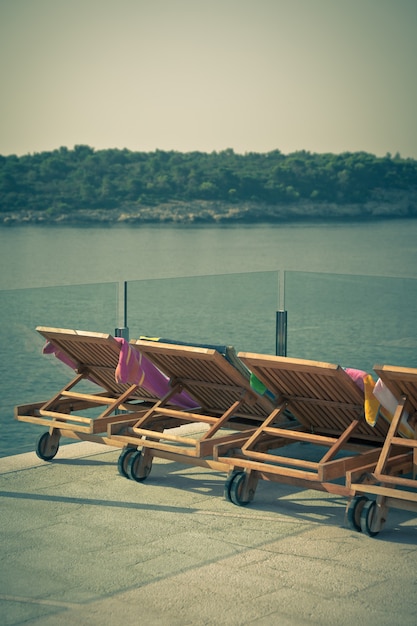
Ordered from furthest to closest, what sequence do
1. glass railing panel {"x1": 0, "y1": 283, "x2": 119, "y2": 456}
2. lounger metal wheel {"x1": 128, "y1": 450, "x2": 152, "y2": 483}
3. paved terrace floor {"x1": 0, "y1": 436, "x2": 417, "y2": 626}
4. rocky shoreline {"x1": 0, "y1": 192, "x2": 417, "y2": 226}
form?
rocky shoreline {"x1": 0, "y1": 192, "x2": 417, "y2": 226} → glass railing panel {"x1": 0, "y1": 283, "x2": 119, "y2": 456} → lounger metal wheel {"x1": 128, "y1": 450, "x2": 152, "y2": 483} → paved terrace floor {"x1": 0, "y1": 436, "x2": 417, "y2": 626}

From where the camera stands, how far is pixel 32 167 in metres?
63.0

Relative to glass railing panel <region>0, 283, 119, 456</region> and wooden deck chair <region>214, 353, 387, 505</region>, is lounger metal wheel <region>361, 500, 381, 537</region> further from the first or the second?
glass railing panel <region>0, 283, 119, 456</region>

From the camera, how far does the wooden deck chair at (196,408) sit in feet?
17.7

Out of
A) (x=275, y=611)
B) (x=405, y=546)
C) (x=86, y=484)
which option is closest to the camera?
(x=275, y=611)

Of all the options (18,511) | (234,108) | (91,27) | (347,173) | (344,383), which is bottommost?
(18,511)

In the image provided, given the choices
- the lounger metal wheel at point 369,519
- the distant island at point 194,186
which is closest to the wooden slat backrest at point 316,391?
the lounger metal wheel at point 369,519

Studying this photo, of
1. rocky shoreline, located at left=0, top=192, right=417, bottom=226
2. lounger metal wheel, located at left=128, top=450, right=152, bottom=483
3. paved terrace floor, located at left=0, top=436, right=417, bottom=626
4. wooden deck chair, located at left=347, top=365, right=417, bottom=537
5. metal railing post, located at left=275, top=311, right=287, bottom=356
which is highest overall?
rocky shoreline, located at left=0, top=192, right=417, bottom=226

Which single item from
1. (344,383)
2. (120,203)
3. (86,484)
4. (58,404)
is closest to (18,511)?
(86,484)

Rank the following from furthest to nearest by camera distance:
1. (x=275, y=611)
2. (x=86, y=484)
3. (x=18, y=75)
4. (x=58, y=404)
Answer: (x=18, y=75), (x=58, y=404), (x=86, y=484), (x=275, y=611)

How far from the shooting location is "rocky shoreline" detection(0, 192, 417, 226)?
62812mm

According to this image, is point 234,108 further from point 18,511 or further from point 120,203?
point 18,511

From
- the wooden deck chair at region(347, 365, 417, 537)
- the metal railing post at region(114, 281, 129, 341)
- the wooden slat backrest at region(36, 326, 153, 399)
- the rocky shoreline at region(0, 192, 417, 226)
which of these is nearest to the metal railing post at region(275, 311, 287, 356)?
the metal railing post at region(114, 281, 129, 341)

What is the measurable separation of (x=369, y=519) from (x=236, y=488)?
2.57 feet

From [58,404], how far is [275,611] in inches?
114
